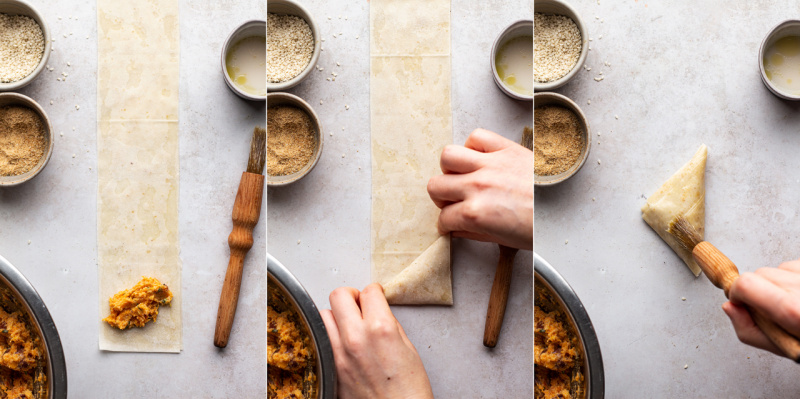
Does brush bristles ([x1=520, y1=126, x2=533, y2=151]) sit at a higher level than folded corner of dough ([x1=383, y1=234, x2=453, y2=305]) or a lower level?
higher

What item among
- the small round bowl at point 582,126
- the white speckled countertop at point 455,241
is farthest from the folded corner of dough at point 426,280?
the small round bowl at point 582,126

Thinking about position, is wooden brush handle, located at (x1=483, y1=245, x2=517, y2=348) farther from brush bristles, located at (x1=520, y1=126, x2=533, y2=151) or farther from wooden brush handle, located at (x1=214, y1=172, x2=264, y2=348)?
wooden brush handle, located at (x1=214, y1=172, x2=264, y2=348)

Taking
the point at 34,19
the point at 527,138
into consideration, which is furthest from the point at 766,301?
the point at 34,19

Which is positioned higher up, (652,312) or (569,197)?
(569,197)

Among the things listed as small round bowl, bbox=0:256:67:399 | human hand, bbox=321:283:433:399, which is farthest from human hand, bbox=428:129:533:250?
small round bowl, bbox=0:256:67:399

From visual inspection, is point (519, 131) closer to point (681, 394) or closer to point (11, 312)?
point (681, 394)

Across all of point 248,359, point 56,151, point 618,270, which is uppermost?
point 56,151

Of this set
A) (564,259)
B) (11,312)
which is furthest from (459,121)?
(11,312)
